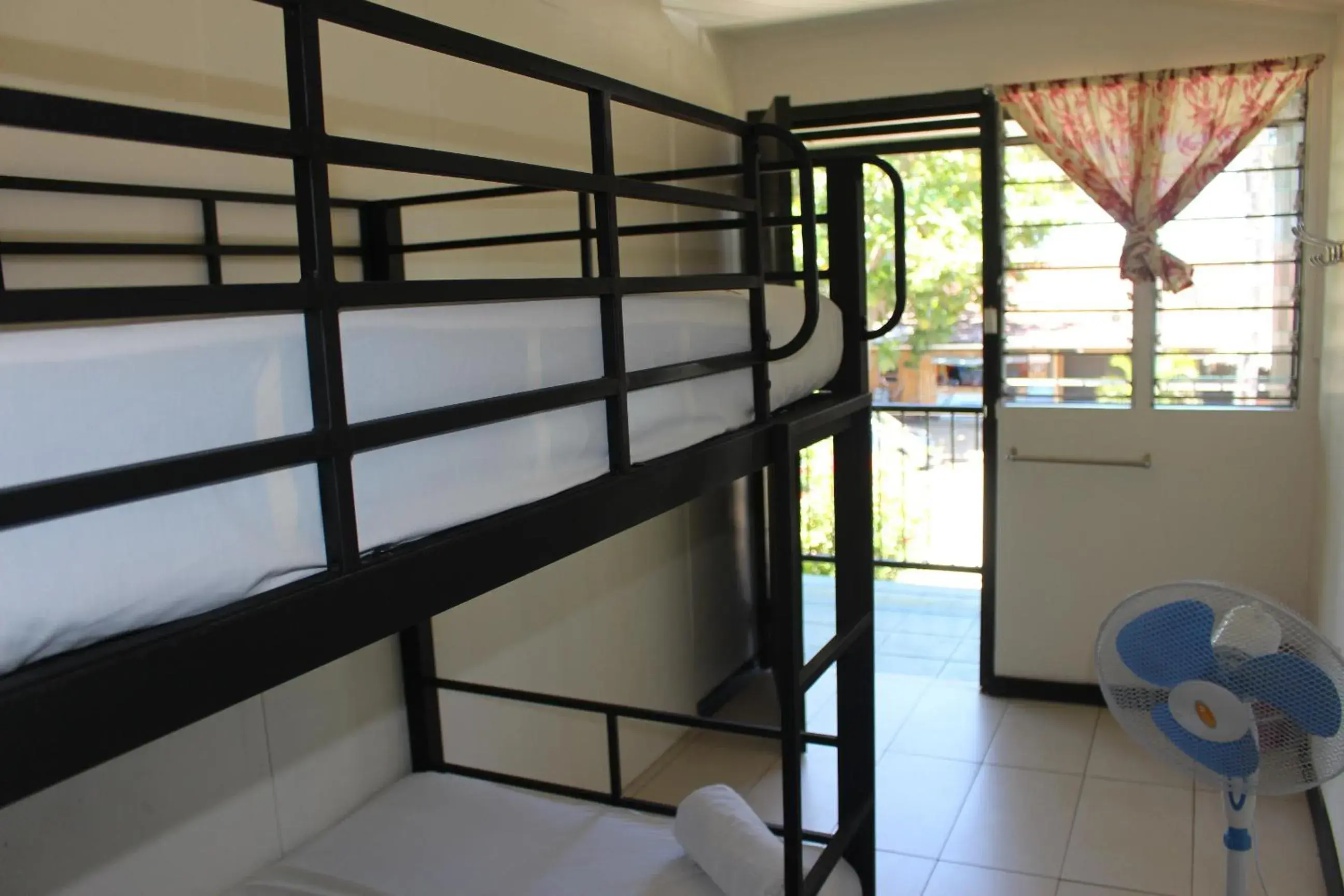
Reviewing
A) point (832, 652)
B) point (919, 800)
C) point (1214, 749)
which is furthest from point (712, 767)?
point (1214, 749)

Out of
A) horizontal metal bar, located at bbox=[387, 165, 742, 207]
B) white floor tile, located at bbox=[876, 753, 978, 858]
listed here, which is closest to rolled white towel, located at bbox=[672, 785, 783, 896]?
white floor tile, located at bbox=[876, 753, 978, 858]

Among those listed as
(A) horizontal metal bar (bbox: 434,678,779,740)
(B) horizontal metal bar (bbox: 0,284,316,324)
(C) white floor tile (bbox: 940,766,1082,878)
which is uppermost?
(B) horizontal metal bar (bbox: 0,284,316,324)

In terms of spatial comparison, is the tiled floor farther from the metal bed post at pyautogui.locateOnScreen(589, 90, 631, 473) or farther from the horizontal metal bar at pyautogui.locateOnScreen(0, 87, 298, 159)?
the horizontal metal bar at pyautogui.locateOnScreen(0, 87, 298, 159)

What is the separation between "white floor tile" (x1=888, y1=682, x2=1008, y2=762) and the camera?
338 cm

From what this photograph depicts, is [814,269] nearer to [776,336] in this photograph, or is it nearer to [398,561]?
[776,336]

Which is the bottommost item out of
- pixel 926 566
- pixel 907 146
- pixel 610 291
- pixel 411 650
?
pixel 926 566

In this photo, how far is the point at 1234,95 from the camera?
10.4ft

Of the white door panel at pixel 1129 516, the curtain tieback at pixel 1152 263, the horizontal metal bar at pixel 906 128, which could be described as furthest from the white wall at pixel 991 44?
the white door panel at pixel 1129 516

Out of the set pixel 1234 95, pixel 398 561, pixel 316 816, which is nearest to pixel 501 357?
pixel 398 561

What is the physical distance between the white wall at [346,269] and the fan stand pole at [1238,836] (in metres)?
1.56

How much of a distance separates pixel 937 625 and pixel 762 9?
2600mm

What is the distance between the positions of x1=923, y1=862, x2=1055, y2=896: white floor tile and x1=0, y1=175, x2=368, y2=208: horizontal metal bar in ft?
6.88

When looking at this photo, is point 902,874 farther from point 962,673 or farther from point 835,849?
point 962,673

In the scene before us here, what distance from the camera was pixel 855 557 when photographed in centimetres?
225
